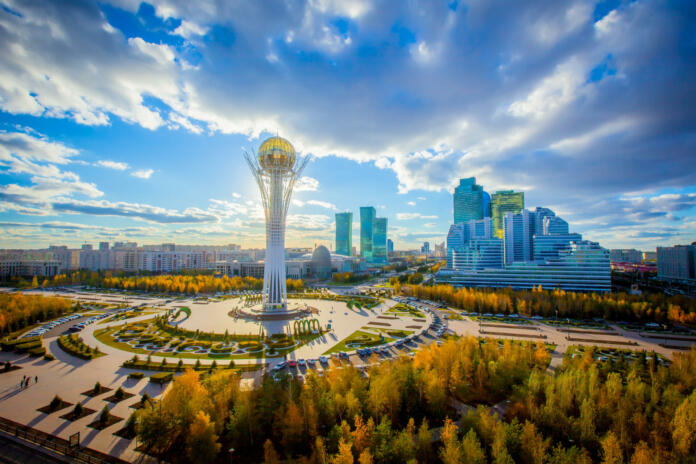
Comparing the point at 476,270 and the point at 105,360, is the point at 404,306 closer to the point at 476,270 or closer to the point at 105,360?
the point at 476,270

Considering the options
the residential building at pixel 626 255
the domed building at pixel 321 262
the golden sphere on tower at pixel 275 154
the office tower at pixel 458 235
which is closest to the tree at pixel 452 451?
the golden sphere on tower at pixel 275 154

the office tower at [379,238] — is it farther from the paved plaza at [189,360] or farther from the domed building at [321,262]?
the paved plaza at [189,360]

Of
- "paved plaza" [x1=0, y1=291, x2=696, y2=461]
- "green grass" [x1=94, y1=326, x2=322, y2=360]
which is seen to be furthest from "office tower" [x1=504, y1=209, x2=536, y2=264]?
"green grass" [x1=94, y1=326, x2=322, y2=360]

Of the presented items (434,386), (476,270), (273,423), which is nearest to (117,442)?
(273,423)

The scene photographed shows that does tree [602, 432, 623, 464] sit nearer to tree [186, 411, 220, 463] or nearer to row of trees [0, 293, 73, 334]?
tree [186, 411, 220, 463]

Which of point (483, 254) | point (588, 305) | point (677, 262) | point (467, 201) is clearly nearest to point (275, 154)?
point (588, 305)
